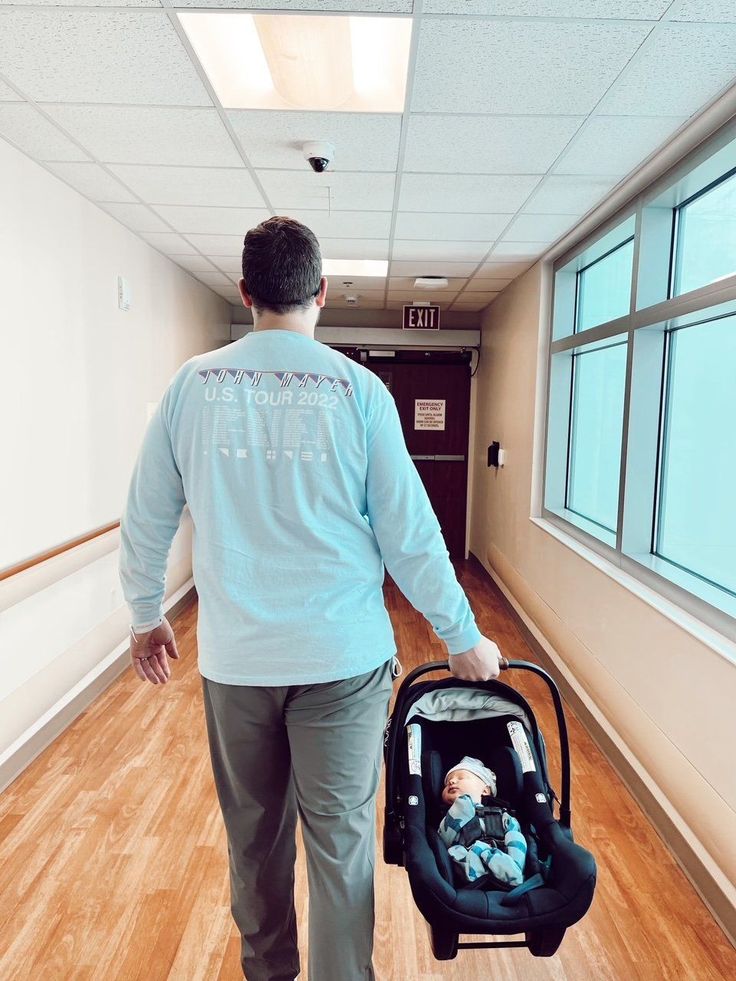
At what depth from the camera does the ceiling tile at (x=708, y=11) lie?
165 cm

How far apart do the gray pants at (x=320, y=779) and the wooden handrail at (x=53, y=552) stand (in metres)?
1.58

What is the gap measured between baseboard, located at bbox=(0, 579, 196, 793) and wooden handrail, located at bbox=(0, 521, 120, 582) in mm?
684

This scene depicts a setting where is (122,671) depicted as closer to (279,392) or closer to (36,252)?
(36,252)

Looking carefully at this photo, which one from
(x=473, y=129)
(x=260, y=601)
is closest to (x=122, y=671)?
(x=260, y=601)

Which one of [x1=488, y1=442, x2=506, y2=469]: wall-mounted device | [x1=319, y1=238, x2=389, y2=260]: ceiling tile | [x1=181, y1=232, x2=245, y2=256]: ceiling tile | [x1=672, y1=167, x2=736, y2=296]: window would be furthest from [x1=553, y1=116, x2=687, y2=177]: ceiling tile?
[x1=488, y1=442, x2=506, y2=469]: wall-mounted device

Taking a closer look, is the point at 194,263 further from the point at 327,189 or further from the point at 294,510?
the point at 294,510

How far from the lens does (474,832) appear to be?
1525 millimetres

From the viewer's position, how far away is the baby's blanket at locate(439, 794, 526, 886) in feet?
4.61

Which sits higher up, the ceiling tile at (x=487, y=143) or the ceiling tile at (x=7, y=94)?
the ceiling tile at (x=7, y=94)

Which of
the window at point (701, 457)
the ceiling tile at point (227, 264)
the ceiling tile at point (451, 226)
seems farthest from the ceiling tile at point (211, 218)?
the window at point (701, 457)

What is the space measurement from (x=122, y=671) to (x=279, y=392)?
3.04 m

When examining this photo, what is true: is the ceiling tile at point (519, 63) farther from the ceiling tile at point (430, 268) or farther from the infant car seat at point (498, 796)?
the ceiling tile at point (430, 268)

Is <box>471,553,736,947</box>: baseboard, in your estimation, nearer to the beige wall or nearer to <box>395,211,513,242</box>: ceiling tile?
the beige wall

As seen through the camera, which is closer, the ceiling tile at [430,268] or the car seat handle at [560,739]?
the car seat handle at [560,739]
